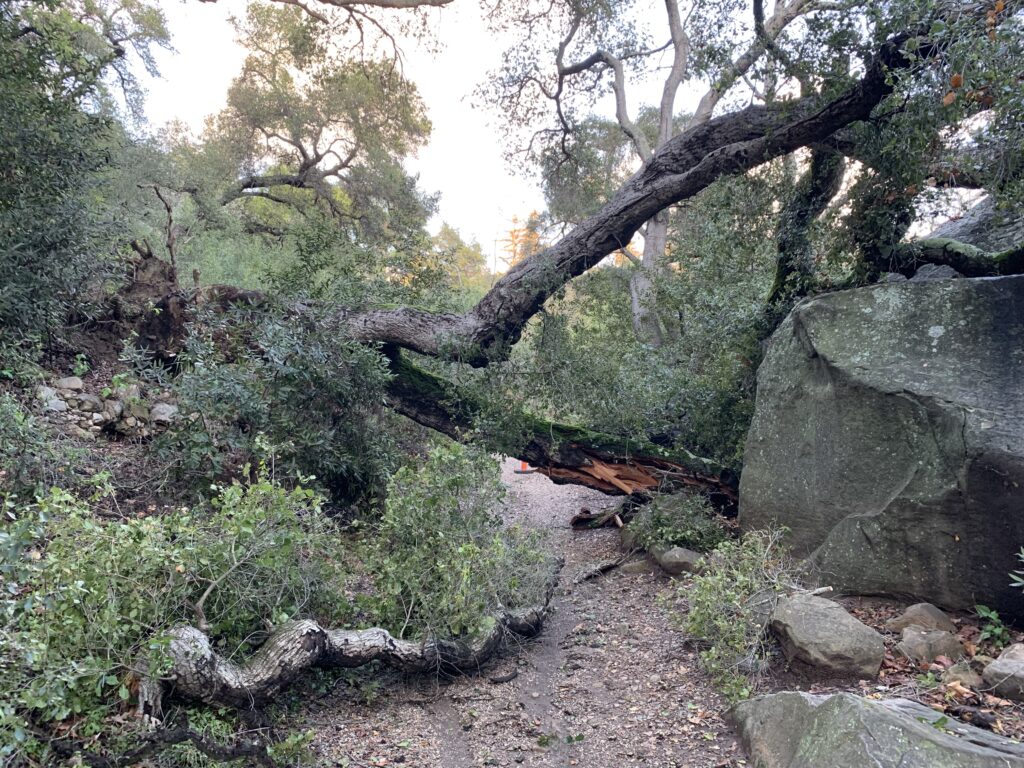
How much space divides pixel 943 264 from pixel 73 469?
25.3 feet

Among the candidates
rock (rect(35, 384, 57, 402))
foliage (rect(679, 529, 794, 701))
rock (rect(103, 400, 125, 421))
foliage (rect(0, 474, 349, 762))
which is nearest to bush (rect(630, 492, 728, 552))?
foliage (rect(679, 529, 794, 701))

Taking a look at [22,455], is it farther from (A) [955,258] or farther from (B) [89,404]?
(A) [955,258]

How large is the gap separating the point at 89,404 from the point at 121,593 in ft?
13.2

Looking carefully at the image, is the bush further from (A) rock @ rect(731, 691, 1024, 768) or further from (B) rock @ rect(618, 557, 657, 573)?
(A) rock @ rect(731, 691, 1024, 768)

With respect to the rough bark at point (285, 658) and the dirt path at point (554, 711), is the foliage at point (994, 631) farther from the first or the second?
the rough bark at point (285, 658)

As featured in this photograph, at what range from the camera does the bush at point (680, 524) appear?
263 inches

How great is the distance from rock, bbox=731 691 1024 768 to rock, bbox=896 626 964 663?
2.62 ft

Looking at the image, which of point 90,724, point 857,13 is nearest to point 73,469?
point 90,724

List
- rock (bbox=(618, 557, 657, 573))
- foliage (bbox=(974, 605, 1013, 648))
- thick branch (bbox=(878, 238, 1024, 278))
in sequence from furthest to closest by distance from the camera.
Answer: rock (bbox=(618, 557, 657, 573))
thick branch (bbox=(878, 238, 1024, 278))
foliage (bbox=(974, 605, 1013, 648))

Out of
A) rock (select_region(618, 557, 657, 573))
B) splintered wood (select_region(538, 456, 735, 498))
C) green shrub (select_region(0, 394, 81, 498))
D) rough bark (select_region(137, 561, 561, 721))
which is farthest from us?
splintered wood (select_region(538, 456, 735, 498))

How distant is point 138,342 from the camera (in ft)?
24.6

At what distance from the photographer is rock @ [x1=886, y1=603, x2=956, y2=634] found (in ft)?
13.4

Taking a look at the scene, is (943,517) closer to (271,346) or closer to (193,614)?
(193,614)

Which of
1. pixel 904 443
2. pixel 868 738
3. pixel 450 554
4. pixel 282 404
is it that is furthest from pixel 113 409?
pixel 904 443
